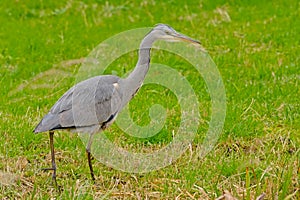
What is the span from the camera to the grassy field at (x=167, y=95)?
665cm

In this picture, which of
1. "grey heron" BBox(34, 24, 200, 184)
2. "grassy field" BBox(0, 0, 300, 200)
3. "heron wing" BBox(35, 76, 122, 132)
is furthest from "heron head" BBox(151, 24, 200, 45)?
"grassy field" BBox(0, 0, 300, 200)

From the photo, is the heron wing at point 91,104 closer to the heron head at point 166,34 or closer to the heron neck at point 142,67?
the heron neck at point 142,67

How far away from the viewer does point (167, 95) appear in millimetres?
9242

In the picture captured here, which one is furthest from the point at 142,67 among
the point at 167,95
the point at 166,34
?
the point at 167,95

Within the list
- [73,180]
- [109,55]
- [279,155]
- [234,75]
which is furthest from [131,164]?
[109,55]

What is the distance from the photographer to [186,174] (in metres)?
6.82

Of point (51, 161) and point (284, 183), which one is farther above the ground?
point (284, 183)

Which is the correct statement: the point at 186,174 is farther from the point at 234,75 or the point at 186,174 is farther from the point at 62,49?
the point at 62,49

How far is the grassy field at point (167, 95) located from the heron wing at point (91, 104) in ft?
1.84

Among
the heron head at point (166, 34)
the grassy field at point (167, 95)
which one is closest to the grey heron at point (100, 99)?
the heron head at point (166, 34)

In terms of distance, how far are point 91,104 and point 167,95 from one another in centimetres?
266

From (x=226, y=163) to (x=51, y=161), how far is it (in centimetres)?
164

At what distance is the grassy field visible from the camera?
6.65m

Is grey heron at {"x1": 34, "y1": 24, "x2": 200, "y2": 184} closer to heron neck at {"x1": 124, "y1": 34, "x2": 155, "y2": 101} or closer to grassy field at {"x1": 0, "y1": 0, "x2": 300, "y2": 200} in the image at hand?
heron neck at {"x1": 124, "y1": 34, "x2": 155, "y2": 101}
